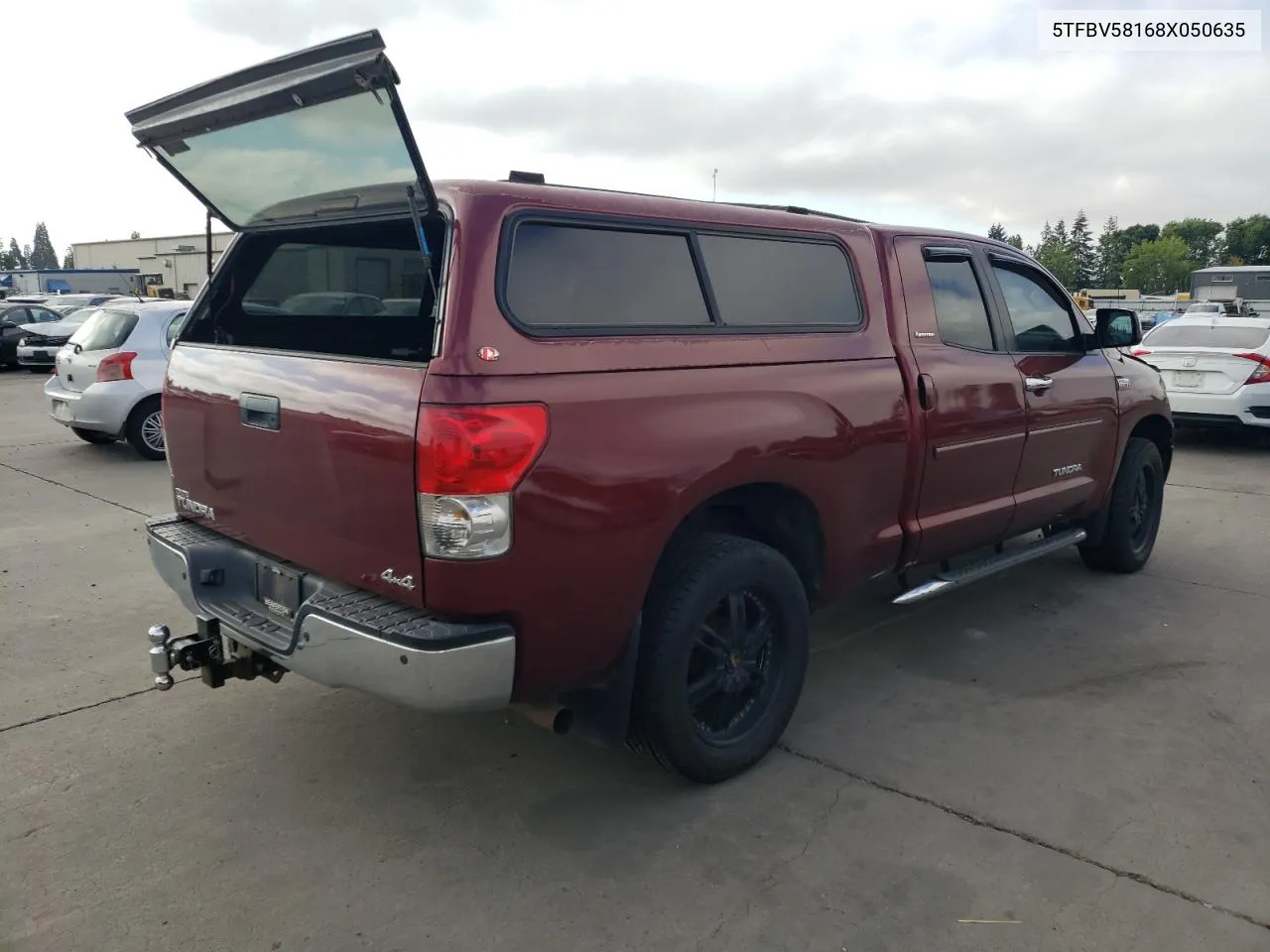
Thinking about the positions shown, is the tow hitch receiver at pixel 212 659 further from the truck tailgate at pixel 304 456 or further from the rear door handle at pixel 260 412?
the rear door handle at pixel 260 412

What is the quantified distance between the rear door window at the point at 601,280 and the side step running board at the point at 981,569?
1.64m

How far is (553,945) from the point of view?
2537 millimetres

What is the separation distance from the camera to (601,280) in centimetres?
299

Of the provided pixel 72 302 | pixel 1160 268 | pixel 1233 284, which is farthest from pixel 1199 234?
pixel 72 302

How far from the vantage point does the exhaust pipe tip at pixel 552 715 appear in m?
2.96

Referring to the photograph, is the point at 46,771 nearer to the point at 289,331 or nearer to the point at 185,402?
the point at 185,402

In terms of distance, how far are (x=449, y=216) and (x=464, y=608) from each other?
1105 mm

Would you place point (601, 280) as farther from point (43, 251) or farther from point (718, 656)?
point (43, 251)

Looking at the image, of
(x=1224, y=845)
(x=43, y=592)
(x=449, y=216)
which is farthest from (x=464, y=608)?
(x=43, y=592)

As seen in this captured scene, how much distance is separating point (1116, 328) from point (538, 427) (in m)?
3.78

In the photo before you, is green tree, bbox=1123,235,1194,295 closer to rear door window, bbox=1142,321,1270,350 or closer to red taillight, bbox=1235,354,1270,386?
rear door window, bbox=1142,321,1270,350

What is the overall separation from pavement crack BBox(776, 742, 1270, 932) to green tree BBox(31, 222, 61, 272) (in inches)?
7361

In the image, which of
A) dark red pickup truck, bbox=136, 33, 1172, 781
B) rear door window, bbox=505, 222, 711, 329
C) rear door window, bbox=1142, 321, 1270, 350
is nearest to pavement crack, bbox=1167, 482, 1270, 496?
rear door window, bbox=1142, 321, 1270, 350

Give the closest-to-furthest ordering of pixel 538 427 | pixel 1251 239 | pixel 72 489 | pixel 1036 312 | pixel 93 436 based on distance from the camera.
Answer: pixel 538 427 → pixel 1036 312 → pixel 72 489 → pixel 93 436 → pixel 1251 239
